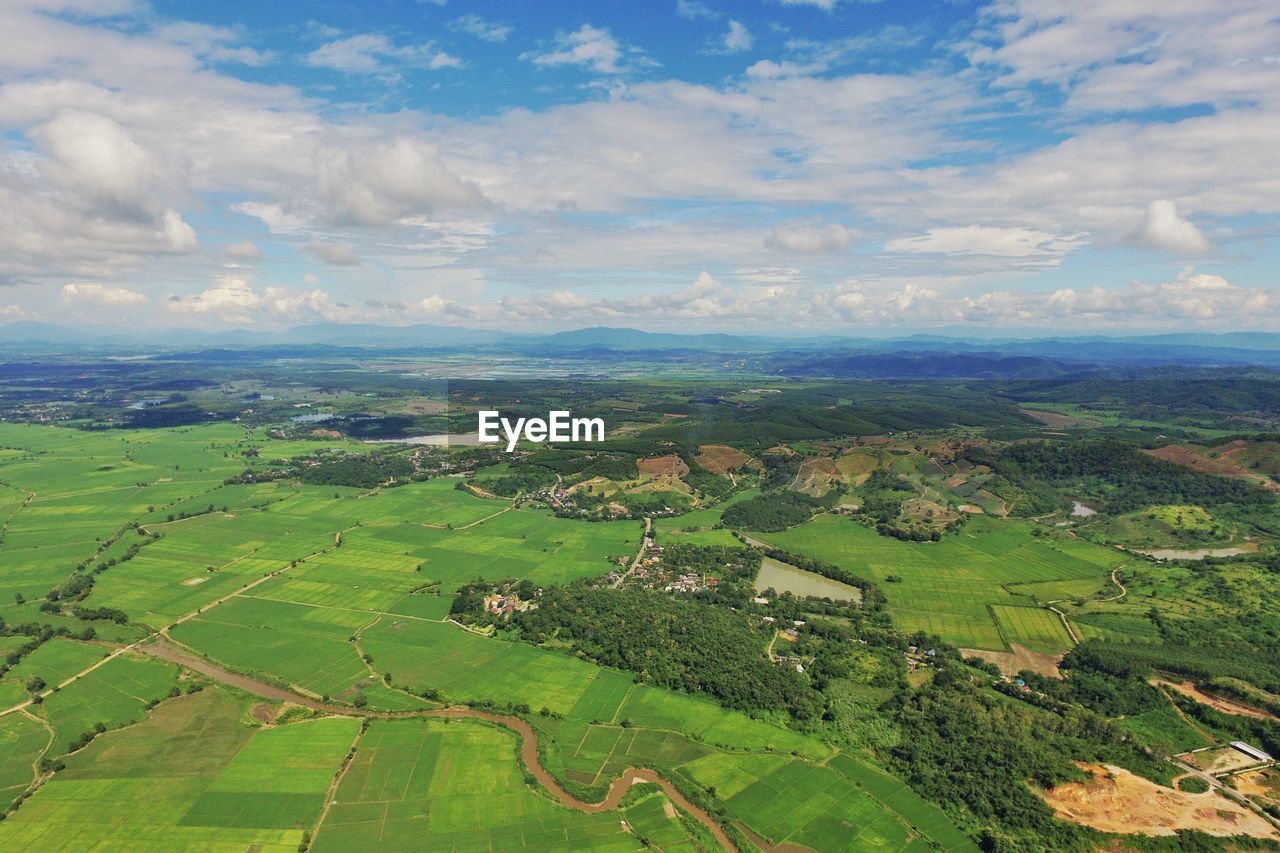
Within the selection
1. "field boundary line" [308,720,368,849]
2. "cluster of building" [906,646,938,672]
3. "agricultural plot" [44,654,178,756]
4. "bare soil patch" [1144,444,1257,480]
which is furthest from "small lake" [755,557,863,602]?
"bare soil patch" [1144,444,1257,480]

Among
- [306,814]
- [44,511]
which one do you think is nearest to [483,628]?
[306,814]

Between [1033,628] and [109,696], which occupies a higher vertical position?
[109,696]

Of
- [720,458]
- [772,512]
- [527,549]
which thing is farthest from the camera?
[720,458]

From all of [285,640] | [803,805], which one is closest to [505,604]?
[285,640]

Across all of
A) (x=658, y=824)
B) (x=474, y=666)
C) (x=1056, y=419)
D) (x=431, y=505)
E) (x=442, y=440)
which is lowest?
(x=658, y=824)

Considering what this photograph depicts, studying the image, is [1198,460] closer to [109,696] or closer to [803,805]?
[803,805]
